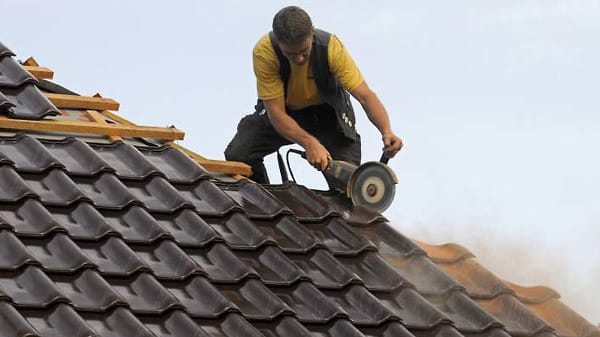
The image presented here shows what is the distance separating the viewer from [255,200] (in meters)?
9.53

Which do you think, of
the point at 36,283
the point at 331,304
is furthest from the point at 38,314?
the point at 331,304

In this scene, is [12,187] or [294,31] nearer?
[12,187]

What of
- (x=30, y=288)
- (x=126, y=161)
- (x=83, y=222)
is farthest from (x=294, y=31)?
(x=30, y=288)

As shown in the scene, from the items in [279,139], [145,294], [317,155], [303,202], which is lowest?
[145,294]

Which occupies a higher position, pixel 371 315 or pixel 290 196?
pixel 290 196

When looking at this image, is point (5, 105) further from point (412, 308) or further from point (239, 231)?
point (412, 308)

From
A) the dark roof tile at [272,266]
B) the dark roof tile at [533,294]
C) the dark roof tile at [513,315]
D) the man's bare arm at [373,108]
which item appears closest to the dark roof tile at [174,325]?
the dark roof tile at [272,266]

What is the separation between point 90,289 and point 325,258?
171cm

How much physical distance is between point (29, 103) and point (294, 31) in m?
1.83

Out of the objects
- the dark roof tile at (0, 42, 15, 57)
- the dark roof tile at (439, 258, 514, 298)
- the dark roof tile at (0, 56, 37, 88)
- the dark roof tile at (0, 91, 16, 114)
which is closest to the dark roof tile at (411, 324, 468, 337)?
the dark roof tile at (439, 258, 514, 298)

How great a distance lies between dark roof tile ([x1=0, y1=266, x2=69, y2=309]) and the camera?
738cm

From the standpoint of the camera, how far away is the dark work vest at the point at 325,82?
35.4ft

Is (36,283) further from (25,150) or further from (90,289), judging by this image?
(25,150)

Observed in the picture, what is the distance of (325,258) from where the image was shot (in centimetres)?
893
